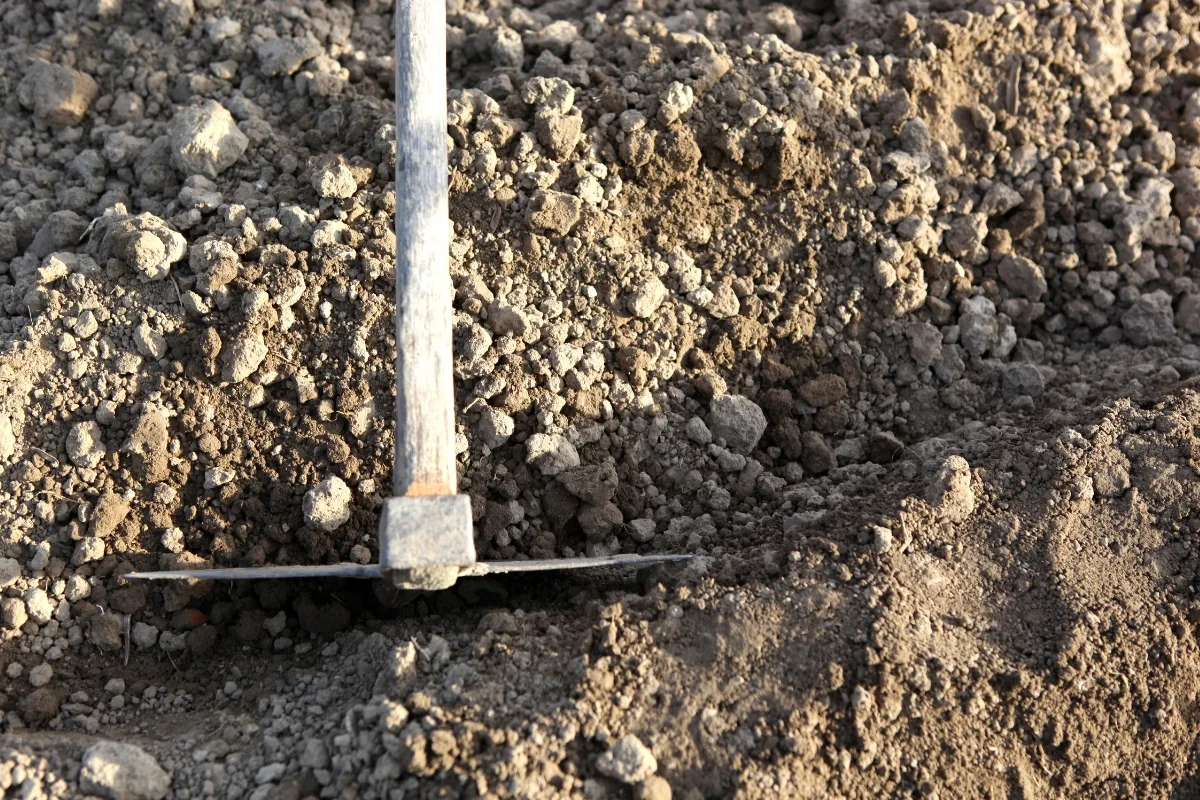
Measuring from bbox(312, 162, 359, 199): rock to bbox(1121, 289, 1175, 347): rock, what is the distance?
9.23ft

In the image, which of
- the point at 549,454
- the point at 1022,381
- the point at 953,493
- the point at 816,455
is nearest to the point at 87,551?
the point at 549,454

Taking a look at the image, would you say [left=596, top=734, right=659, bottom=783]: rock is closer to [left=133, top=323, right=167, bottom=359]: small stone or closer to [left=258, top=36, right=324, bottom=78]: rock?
[left=133, top=323, right=167, bottom=359]: small stone

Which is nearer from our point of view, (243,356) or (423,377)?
(423,377)

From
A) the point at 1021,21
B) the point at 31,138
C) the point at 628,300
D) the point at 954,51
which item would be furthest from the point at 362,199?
the point at 1021,21

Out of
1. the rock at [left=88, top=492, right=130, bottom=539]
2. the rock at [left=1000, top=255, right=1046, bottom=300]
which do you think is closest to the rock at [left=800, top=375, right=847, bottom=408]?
the rock at [left=1000, top=255, right=1046, bottom=300]

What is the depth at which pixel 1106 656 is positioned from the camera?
9.98ft

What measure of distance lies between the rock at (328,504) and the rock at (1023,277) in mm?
2490

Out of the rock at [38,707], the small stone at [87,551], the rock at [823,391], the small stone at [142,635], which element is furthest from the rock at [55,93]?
the rock at [823,391]

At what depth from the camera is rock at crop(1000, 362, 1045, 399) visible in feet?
12.2

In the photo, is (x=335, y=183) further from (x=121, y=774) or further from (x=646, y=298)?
(x=121, y=774)

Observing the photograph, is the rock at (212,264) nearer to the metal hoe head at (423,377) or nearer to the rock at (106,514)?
the metal hoe head at (423,377)

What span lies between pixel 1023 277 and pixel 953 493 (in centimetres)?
118

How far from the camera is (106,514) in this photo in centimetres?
318

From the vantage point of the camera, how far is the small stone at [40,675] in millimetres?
3070
